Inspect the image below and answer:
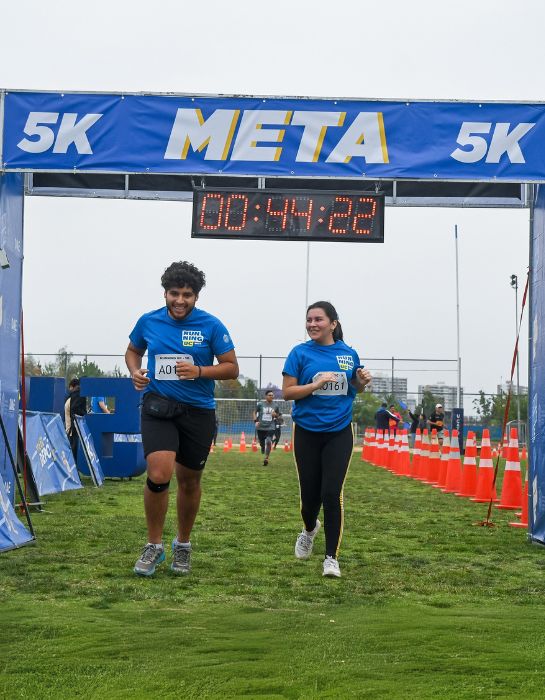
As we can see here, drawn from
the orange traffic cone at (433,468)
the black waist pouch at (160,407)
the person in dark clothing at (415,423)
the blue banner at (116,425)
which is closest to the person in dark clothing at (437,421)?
the person in dark clothing at (415,423)

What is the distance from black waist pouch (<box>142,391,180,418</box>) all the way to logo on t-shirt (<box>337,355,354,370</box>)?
1294mm

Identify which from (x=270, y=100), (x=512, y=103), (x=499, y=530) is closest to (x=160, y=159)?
(x=270, y=100)

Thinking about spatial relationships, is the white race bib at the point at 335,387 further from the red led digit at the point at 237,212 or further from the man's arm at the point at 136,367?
the red led digit at the point at 237,212

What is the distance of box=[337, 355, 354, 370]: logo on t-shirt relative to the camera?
745 cm

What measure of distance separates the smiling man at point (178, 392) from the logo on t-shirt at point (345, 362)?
84 cm

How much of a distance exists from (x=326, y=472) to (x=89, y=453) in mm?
10448

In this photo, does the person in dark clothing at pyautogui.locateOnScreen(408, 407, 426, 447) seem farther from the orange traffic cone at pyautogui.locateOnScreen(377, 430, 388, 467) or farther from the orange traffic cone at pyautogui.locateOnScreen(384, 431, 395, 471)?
the orange traffic cone at pyautogui.locateOnScreen(384, 431, 395, 471)

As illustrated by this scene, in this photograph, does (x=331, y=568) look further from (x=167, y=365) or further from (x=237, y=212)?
(x=237, y=212)

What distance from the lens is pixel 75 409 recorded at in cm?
1823

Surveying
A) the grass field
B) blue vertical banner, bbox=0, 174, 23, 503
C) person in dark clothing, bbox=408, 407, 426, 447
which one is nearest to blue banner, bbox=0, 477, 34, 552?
the grass field

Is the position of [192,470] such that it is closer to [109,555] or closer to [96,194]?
[109,555]

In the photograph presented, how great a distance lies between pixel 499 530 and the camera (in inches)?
411

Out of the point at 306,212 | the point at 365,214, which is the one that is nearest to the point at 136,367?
the point at 306,212

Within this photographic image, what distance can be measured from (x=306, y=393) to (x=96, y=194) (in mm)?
4857
